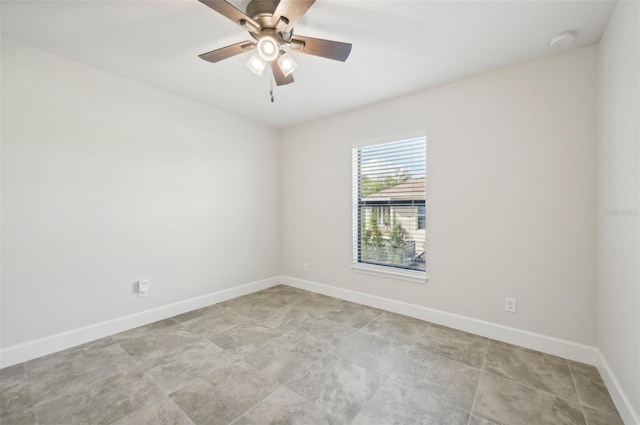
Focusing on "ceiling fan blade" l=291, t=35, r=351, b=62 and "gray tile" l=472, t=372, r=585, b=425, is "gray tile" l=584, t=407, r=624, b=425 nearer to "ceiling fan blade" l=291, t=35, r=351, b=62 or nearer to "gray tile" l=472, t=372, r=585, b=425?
"gray tile" l=472, t=372, r=585, b=425

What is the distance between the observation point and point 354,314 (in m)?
3.04

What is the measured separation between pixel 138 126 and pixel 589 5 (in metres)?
3.80

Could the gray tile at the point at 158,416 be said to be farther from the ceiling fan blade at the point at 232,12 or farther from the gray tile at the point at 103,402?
the ceiling fan blade at the point at 232,12

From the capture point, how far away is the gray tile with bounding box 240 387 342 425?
1492mm

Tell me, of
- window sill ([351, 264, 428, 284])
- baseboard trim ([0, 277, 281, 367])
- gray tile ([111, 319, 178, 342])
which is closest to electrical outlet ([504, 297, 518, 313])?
window sill ([351, 264, 428, 284])

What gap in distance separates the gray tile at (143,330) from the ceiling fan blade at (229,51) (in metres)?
2.58

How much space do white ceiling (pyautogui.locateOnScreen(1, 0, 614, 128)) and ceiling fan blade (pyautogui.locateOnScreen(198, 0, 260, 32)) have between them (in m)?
0.19

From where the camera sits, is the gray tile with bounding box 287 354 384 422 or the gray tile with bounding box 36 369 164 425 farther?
the gray tile with bounding box 287 354 384 422

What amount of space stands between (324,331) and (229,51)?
2557 millimetres

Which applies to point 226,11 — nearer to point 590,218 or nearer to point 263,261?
point 590,218

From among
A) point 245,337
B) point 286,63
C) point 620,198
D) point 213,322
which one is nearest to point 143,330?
point 213,322

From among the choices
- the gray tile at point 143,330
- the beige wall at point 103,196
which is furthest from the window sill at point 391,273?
the gray tile at point 143,330

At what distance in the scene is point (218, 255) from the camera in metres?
3.47

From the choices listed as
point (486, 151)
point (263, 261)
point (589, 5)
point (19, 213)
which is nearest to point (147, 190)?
point (19, 213)
